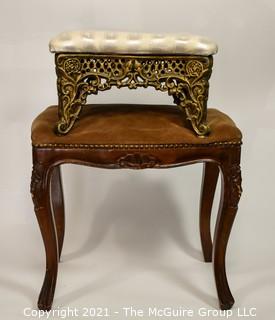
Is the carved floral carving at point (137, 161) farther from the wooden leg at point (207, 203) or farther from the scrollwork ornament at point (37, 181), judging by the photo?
the wooden leg at point (207, 203)

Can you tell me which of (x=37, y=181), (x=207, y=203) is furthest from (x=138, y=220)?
(x=37, y=181)

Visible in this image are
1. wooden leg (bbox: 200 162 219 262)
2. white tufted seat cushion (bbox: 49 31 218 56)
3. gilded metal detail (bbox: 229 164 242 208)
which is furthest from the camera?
wooden leg (bbox: 200 162 219 262)

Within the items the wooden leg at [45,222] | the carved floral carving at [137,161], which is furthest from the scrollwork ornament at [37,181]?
the carved floral carving at [137,161]

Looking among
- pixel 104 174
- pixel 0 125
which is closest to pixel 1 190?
pixel 0 125

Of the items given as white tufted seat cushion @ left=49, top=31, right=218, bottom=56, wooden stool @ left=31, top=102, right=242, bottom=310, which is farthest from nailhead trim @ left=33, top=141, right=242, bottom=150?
white tufted seat cushion @ left=49, top=31, right=218, bottom=56

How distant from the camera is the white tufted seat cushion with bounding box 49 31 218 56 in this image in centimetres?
164

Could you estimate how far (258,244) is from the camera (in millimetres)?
2248

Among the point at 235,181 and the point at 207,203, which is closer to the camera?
the point at 235,181

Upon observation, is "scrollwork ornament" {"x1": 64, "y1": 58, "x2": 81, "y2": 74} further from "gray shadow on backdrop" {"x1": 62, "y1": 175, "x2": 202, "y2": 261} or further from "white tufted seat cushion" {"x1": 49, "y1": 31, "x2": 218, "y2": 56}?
"gray shadow on backdrop" {"x1": 62, "y1": 175, "x2": 202, "y2": 261}

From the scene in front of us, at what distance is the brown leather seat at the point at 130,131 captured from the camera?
66.9 inches

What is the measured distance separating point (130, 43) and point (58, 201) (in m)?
0.72

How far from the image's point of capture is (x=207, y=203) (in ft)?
7.02

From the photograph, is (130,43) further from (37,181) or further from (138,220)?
(138,220)

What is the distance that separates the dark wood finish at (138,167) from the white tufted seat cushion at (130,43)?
0.87 feet
